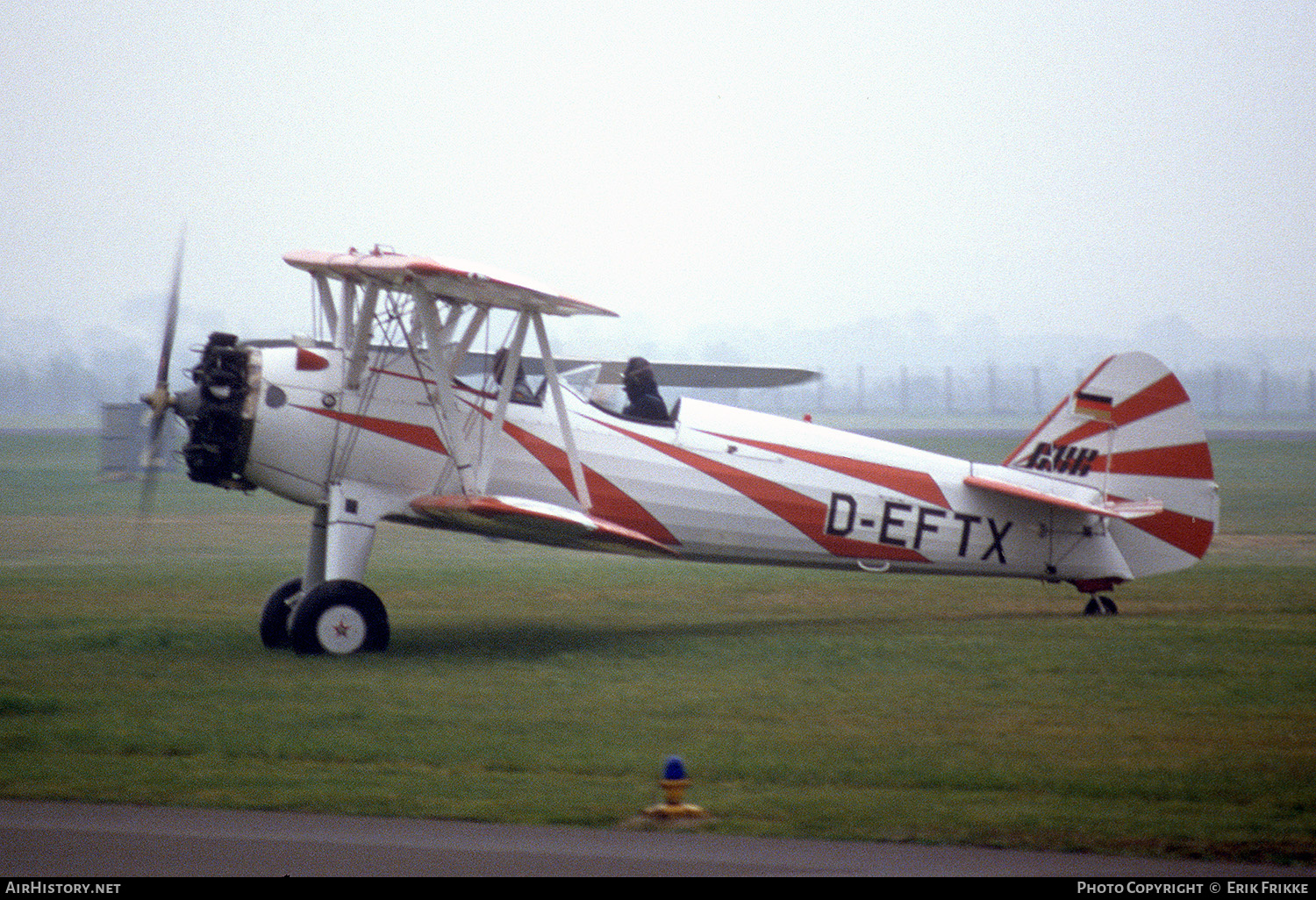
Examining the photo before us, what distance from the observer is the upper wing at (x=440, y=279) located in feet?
33.7

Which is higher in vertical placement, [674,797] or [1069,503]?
[1069,503]

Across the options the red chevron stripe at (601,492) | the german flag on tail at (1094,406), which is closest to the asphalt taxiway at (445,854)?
the red chevron stripe at (601,492)

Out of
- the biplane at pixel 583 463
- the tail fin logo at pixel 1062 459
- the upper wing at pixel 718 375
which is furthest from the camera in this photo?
the upper wing at pixel 718 375

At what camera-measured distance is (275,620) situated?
1145 centimetres

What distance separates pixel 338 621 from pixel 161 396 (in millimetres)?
2201

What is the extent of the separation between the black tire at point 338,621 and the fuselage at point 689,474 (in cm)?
90

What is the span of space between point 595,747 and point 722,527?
464 centimetres

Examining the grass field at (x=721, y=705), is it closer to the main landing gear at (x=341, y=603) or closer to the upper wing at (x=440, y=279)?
the main landing gear at (x=341, y=603)

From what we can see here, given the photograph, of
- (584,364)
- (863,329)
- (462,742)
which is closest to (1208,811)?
(462,742)

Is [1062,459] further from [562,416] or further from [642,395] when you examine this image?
[562,416]

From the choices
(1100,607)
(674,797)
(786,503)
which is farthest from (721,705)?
(1100,607)

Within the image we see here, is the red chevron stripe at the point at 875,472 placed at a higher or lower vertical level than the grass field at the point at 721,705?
higher

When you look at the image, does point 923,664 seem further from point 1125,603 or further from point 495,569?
point 495,569

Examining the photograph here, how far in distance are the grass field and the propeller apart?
1.38 metres
